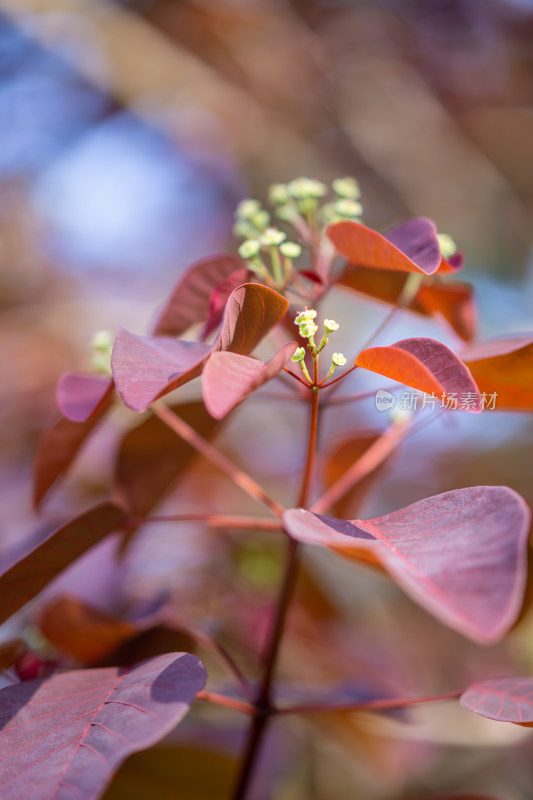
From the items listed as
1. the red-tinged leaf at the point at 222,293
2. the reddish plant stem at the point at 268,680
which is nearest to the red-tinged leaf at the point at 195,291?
the red-tinged leaf at the point at 222,293

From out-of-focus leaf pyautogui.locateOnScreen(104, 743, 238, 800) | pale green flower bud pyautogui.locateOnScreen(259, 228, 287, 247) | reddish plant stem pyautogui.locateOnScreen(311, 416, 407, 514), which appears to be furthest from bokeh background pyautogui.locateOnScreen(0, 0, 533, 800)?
pale green flower bud pyautogui.locateOnScreen(259, 228, 287, 247)

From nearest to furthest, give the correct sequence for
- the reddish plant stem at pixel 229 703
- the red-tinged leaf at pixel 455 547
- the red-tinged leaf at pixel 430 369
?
the red-tinged leaf at pixel 455 547 → the red-tinged leaf at pixel 430 369 → the reddish plant stem at pixel 229 703

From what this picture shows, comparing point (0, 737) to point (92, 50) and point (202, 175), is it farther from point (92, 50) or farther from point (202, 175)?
point (202, 175)

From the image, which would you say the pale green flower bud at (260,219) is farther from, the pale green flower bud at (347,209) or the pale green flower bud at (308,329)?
the pale green flower bud at (308,329)

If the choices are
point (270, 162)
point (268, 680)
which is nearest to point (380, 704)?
point (268, 680)

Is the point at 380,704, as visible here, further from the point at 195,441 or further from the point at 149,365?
the point at 149,365

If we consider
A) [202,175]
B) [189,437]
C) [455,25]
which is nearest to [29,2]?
[202,175]
